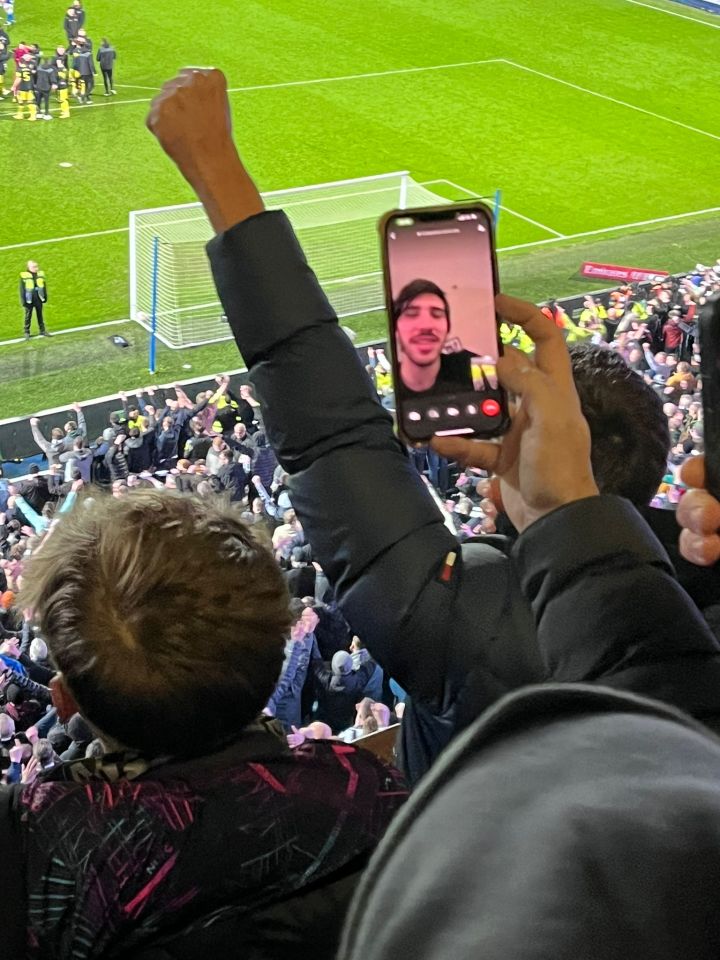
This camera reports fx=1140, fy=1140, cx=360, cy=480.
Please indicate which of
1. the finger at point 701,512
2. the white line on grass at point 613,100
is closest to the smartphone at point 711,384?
the finger at point 701,512

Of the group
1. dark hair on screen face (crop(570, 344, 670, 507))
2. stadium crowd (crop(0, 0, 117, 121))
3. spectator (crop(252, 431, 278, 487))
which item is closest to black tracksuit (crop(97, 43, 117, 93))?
stadium crowd (crop(0, 0, 117, 121))

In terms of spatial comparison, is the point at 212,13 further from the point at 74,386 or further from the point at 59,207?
the point at 74,386

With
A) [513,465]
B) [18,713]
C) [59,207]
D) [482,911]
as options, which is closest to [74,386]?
[59,207]

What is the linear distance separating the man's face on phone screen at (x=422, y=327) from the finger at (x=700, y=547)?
0.54 metres

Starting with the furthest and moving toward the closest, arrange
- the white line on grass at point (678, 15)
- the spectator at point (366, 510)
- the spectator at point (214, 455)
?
the white line on grass at point (678, 15), the spectator at point (214, 455), the spectator at point (366, 510)

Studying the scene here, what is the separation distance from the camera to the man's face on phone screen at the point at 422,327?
5.24ft

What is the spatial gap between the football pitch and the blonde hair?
10948mm

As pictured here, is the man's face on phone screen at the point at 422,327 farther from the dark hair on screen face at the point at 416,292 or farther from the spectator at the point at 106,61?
the spectator at the point at 106,61

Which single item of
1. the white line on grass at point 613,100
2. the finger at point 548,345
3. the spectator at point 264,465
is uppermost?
the finger at point 548,345

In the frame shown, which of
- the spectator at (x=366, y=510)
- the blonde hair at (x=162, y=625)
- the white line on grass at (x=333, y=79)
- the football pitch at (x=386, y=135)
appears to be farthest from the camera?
the white line on grass at (x=333, y=79)

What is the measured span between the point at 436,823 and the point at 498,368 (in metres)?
0.79

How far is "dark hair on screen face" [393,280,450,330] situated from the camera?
159 centimetres

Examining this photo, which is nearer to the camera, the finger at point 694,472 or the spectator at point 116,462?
the finger at point 694,472

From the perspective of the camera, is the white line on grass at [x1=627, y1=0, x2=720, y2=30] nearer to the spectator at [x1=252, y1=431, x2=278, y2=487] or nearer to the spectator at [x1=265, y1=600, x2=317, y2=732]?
the spectator at [x1=252, y1=431, x2=278, y2=487]
